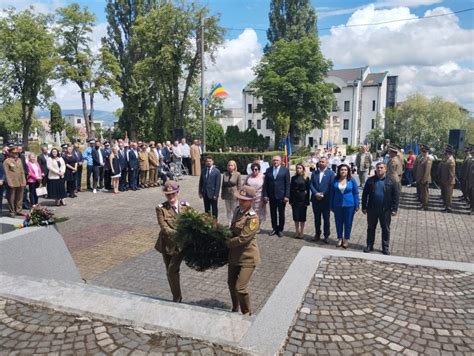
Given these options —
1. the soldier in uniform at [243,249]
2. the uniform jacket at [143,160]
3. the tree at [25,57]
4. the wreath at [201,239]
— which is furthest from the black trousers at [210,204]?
the tree at [25,57]

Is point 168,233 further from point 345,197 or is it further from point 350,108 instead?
point 350,108

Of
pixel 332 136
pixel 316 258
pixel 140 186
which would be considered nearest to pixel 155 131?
pixel 140 186

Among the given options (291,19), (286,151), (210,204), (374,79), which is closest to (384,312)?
(210,204)

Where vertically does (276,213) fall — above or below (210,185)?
below

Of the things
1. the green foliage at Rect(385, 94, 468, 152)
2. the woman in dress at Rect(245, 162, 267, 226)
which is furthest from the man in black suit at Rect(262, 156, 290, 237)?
the green foliage at Rect(385, 94, 468, 152)

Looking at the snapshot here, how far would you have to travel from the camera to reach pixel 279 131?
134 feet

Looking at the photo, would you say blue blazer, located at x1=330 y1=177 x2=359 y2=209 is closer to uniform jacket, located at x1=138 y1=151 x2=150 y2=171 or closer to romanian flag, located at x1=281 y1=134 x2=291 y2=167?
romanian flag, located at x1=281 y1=134 x2=291 y2=167

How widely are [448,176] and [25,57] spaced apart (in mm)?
33633

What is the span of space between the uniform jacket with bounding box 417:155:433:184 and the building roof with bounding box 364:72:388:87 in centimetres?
6256

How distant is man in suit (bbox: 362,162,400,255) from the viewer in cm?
758

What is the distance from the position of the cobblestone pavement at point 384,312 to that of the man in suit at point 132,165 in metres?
10.9

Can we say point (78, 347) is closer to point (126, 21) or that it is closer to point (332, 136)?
point (126, 21)

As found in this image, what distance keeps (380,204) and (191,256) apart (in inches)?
176

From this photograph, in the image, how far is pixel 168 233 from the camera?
4.92 metres
